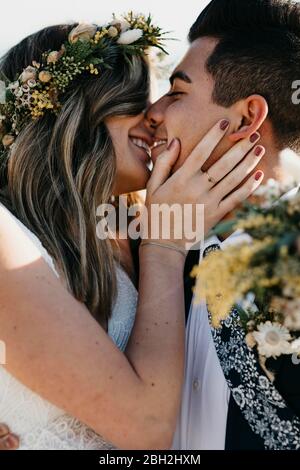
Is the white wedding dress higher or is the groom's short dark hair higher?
the groom's short dark hair

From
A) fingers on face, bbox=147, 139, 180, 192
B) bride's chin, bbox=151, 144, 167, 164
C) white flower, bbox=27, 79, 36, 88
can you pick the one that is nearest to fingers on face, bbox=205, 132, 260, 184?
fingers on face, bbox=147, 139, 180, 192

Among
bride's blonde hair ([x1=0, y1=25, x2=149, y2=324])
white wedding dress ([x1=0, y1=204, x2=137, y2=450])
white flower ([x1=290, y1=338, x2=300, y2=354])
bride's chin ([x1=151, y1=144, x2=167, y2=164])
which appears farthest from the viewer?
bride's chin ([x1=151, y1=144, x2=167, y2=164])

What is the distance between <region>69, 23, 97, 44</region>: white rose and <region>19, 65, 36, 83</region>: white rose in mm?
253

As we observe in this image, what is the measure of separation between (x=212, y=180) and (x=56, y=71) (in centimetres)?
98

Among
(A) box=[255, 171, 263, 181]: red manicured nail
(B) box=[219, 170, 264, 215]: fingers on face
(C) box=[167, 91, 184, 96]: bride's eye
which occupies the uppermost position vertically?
(C) box=[167, 91, 184, 96]: bride's eye

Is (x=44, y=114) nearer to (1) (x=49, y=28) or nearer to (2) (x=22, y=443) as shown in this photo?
(1) (x=49, y=28)

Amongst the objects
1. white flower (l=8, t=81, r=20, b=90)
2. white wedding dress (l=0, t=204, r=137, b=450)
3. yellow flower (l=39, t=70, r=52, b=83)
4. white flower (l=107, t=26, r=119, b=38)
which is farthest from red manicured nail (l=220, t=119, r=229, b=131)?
white wedding dress (l=0, t=204, r=137, b=450)

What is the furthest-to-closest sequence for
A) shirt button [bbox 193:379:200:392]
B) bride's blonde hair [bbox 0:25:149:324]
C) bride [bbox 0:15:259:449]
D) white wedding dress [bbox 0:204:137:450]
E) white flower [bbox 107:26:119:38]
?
white flower [bbox 107:26:119:38]
bride's blonde hair [bbox 0:25:149:324]
shirt button [bbox 193:379:200:392]
white wedding dress [bbox 0:204:137:450]
bride [bbox 0:15:259:449]

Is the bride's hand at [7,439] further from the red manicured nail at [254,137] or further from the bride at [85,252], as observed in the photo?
the red manicured nail at [254,137]

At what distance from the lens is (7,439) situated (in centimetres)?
284

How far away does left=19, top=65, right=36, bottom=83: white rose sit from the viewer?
11.0 ft

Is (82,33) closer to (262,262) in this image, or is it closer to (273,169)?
(273,169)

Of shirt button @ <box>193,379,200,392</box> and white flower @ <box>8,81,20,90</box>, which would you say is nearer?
shirt button @ <box>193,379,200,392</box>

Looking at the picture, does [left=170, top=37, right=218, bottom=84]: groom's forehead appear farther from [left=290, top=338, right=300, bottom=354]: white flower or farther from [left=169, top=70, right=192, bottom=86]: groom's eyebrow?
[left=290, top=338, right=300, bottom=354]: white flower
